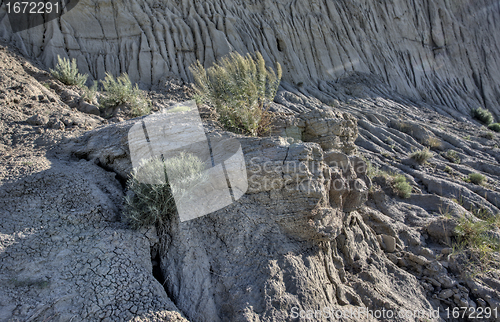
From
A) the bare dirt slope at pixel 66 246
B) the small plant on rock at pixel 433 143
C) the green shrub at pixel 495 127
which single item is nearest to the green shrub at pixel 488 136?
the small plant on rock at pixel 433 143

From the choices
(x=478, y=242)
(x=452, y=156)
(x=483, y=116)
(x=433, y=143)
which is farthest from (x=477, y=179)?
(x=483, y=116)

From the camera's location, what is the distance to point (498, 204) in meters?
7.41

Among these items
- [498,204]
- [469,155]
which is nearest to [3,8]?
[498,204]

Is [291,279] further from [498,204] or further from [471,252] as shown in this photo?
[498,204]

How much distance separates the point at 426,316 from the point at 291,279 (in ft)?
6.82

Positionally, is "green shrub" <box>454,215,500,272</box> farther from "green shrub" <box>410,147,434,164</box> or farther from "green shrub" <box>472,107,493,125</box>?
"green shrub" <box>472,107,493,125</box>

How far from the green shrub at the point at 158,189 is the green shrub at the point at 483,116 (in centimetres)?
2033

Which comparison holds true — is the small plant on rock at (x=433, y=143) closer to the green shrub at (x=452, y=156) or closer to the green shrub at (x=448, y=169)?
the green shrub at (x=452, y=156)

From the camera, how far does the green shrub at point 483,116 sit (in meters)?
17.1

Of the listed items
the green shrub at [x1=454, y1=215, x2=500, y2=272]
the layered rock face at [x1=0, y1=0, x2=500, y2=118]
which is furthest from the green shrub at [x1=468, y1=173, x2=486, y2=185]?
the layered rock face at [x1=0, y1=0, x2=500, y2=118]

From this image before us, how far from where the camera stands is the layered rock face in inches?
432

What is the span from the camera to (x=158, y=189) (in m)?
3.54

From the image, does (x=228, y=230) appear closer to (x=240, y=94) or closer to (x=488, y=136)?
(x=240, y=94)

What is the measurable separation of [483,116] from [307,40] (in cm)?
1197
